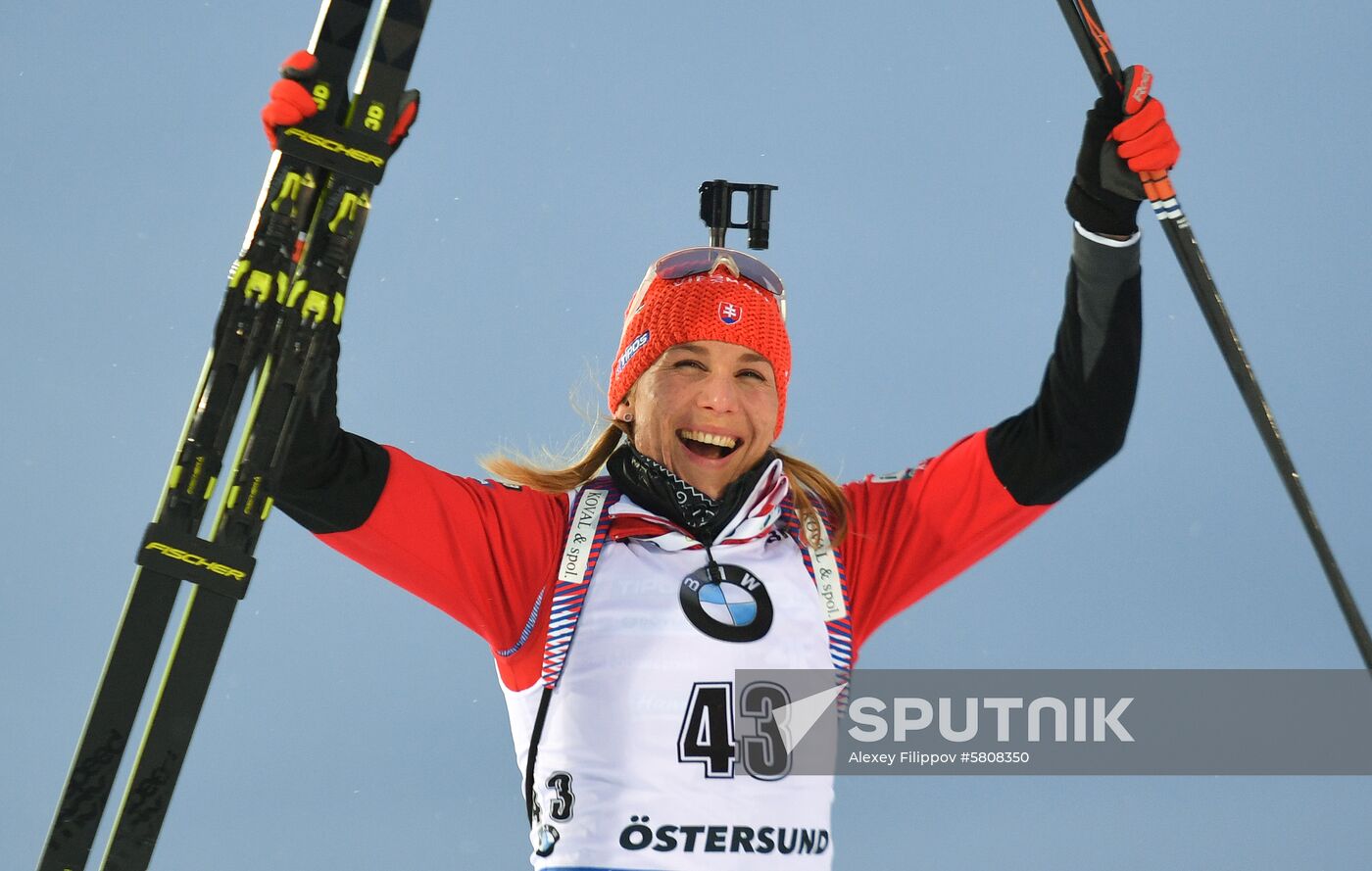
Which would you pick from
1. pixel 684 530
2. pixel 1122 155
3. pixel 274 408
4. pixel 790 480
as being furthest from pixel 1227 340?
pixel 274 408

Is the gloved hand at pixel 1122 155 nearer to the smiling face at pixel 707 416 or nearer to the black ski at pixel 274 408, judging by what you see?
the smiling face at pixel 707 416

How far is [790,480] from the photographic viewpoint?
129 inches

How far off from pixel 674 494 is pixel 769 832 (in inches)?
25.8

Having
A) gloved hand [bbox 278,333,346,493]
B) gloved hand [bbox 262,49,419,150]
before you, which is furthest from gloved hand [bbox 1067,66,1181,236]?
gloved hand [bbox 278,333,346,493]

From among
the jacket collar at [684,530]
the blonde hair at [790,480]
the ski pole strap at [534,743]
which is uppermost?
the blonde hair at [790,480]

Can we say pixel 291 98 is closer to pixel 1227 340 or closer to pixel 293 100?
pixel 293 100

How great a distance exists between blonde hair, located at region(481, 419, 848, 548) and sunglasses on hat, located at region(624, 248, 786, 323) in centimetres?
35

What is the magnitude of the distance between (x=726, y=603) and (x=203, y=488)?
0.96m

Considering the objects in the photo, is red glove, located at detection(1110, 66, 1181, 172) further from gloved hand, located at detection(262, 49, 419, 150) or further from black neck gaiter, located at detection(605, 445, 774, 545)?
gloved hand, located at detection(262, 49, 419, 150)

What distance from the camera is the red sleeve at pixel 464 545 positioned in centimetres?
293

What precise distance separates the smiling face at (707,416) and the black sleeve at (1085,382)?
489 millimetres

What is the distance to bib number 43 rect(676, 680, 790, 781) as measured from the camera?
2.89 m

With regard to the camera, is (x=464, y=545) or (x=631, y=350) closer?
(x=464, y=545)

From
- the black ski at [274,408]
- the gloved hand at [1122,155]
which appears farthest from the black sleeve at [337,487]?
the gloved hand at [1122,155]
